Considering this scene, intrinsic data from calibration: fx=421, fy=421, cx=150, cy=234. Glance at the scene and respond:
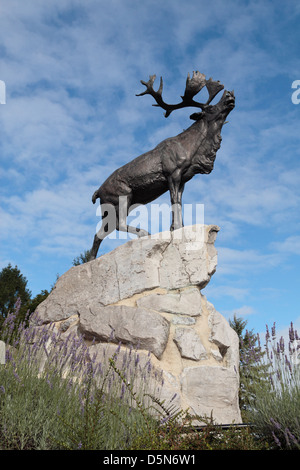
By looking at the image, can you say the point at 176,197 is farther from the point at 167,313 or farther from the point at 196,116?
the point at 167,313

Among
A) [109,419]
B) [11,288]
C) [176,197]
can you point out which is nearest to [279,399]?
[109,419]

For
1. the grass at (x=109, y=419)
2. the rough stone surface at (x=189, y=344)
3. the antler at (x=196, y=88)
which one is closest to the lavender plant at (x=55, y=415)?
the grass at (x=109, y=419)

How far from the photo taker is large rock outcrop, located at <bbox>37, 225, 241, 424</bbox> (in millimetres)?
5680

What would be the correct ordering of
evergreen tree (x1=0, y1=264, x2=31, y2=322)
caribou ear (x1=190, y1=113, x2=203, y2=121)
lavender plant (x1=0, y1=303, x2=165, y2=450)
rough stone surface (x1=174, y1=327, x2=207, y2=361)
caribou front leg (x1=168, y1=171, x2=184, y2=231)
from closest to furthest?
1. lavender plant (x1=0, y1=303, x2=165, y2=450)
2. rough stone surface (x1=174, y1=327, x2=207, y2=361)
3. caribou front leg (x1=168, y1=171, x2=184, y2=231)
4. caribou ear (x1=190, y1=113, x2=203, y2=121)
5. evergreen tree (x1=0, y1=264, x2=31, y2=322)

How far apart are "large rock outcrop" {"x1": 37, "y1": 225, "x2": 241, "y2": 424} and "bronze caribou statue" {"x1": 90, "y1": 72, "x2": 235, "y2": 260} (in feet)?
2.34

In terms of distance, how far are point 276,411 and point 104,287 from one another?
3545 millimetres

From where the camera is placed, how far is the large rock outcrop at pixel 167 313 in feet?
18.6

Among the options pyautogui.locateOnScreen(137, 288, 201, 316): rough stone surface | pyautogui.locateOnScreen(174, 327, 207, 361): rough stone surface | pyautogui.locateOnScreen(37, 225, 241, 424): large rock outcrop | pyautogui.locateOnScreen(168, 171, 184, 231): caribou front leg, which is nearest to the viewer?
pyautogui.locateOnScreen(37, 225, 241, 424): large rock outcrop

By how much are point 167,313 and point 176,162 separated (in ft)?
8.68

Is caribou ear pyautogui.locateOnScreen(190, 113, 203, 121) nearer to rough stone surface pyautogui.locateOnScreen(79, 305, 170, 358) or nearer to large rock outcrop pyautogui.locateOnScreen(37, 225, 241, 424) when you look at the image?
large rock outcrop pyautogui.locateOnScreen(37, 225, 241, 424)

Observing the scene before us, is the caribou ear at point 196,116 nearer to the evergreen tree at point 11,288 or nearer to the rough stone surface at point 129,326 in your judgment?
the rough stone surface at point 129,326

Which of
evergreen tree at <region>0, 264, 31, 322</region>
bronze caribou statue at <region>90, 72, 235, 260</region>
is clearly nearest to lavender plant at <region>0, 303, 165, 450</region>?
bronze caribou statue at <region>90, 72, 235, 260</region>

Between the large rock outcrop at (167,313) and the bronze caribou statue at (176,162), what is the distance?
0.71 metres
